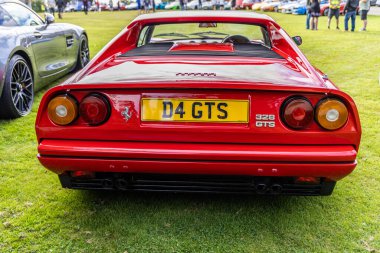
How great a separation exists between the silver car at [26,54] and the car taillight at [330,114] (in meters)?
3.24

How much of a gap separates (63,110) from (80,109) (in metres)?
0.09

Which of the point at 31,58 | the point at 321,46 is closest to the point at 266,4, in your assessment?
the point at 321,46

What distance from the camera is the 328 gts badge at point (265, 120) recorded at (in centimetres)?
216

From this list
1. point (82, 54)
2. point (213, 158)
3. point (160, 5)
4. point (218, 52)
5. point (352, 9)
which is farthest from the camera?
point (160, 5)

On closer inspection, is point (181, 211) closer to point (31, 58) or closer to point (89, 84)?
point (89, 84)

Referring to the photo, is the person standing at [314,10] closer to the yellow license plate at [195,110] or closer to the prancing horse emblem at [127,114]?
the yellow license plate at [195,110]

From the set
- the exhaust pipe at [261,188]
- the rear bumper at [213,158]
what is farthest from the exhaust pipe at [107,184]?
the exhaust pipe at [261,188]

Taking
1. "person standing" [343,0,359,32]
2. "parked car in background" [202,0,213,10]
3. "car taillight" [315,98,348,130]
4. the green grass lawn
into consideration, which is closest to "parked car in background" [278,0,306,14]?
"parked car in background" [202,0,213,10]

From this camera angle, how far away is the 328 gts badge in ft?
7.08

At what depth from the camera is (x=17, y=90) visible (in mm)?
4504

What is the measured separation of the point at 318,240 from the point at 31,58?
12.8ft

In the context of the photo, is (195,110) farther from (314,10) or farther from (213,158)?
(314,10)

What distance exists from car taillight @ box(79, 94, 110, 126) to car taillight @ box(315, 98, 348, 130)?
44.7 inches

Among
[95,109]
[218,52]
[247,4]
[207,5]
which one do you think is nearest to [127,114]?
[95,109]
